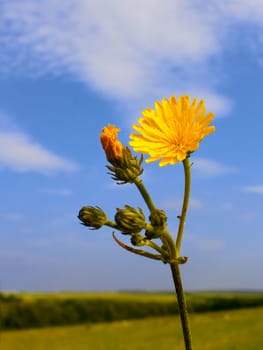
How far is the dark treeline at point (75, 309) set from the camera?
23.1m

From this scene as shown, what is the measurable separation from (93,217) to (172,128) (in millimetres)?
253

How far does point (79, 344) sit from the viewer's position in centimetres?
1830

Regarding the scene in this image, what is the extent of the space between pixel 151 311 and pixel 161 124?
24.7 m

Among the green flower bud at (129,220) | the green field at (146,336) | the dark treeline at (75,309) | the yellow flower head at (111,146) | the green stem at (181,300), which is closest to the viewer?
the green stem at (181,300)

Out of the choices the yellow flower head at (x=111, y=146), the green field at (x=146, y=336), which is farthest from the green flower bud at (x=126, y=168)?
the green field at (x=146, y=336)

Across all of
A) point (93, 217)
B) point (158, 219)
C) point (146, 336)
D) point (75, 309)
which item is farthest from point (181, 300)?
point (75, 309)

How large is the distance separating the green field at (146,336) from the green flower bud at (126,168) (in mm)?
15429

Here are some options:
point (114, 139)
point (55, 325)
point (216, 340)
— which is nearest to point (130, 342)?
point (216, 340)

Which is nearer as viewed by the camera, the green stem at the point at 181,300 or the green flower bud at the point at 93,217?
the green stem at the point at 181,300

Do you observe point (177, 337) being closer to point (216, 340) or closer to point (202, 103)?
point (216, 340)

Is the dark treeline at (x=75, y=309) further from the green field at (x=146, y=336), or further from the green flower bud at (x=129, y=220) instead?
the green flower bud at (x=129, y=220)

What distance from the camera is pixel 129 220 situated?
3.54 ft

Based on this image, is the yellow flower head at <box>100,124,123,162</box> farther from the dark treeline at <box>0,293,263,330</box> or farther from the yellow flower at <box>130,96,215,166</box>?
the dark treeline at <box>0,293,263,330</box>

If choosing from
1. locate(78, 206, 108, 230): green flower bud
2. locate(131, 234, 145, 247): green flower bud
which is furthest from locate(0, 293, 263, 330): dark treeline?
locate(131, 234, 145, 247): green flower bud
